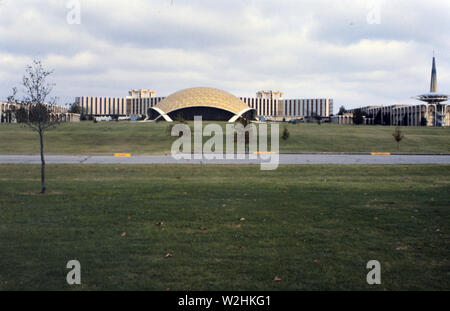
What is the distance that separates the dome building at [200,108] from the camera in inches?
4294

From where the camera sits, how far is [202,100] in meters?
112

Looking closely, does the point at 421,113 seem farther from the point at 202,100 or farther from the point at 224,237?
the point at 224,237

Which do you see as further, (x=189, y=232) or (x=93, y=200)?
(x=93, y=200)

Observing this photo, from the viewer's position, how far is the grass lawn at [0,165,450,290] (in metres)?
5.29

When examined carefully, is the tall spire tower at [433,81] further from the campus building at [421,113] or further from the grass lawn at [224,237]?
the grass lawn at [224,237]

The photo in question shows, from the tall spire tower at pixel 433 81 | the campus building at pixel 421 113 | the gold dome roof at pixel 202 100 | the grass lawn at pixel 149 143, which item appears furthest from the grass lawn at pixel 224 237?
the tall spire tower at pixel 433 81

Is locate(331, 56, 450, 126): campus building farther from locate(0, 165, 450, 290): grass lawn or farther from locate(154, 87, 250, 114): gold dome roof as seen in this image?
locate(0, 165, 450, 290): grass lawn

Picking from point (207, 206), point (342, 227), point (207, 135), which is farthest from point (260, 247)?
point (207, 135)

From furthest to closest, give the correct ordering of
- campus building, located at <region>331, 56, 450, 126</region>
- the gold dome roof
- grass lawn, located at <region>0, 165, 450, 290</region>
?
the gold dome roof, campus building, located at <region>331, 56, 450, 126</region>, grass lawn, located at <region>0, 165, 450, 290</region>

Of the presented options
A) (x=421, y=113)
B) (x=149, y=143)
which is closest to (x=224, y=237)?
(x=149, y=143)

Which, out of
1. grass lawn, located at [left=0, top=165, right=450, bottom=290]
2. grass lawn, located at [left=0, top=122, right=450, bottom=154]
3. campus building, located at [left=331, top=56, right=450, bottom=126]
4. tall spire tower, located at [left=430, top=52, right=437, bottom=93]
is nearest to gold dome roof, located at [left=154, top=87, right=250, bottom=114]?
campus building, located at [left=331, top=56, right=450, bottom=126]
